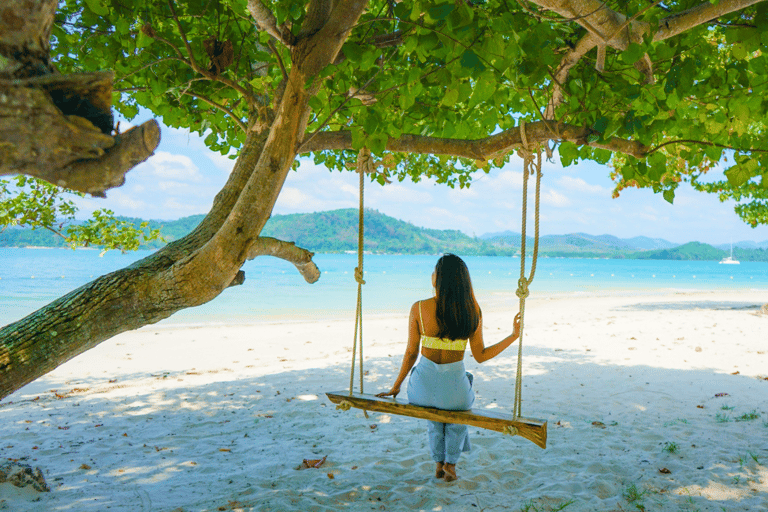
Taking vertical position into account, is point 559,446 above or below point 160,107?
below

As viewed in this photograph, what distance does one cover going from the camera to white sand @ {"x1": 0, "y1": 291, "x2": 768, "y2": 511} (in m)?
2.91

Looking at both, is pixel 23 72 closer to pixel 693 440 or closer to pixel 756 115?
pixel 756 115

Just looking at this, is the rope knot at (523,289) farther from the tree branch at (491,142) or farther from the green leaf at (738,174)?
the green leaf at (738,174)

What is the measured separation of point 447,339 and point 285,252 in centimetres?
147

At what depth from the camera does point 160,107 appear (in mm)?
3725

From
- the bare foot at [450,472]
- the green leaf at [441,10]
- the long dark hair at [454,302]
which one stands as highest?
the green leaf at [441,10]

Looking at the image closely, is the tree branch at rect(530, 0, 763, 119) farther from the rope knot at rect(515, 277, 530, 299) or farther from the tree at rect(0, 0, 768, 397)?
the rope knot at rect(515, 277, 530, 299)

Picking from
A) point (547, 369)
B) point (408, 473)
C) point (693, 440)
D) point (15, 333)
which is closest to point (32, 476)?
point (15, 333)

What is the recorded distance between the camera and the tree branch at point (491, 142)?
304 cm

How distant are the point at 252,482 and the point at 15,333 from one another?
1695 millimetres

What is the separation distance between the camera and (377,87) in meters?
3.52

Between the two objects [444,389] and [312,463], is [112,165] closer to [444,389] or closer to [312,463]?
[444,389]

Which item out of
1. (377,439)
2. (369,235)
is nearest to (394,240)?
(369,235)

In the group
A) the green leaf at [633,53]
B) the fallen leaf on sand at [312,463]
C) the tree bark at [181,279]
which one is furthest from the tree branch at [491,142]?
the fallen leaf on sand at [312,463]
